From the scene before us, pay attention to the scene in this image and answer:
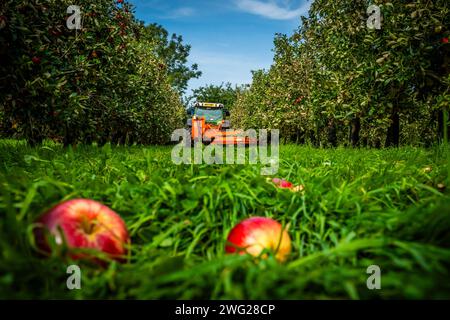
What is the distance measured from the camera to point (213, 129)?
1956cm

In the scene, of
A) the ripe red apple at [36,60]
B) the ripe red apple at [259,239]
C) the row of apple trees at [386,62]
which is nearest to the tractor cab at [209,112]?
the row of apple trees at [386,62]

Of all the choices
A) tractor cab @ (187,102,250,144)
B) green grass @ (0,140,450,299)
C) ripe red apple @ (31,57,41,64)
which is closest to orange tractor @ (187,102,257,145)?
tractor cab @ (187,102,250,144)

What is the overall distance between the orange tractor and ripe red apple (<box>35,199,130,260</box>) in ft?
39.6

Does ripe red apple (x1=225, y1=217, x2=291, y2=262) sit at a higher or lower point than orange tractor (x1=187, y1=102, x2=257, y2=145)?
lower

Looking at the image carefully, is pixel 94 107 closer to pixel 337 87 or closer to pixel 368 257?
pixel 337 87

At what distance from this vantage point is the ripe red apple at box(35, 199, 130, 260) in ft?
4.02

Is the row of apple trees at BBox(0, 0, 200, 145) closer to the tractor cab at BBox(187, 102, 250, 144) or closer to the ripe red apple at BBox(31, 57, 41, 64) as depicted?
the ripe red apple at BBox(31, 57, 41, 64)

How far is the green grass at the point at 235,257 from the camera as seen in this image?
3.46ft

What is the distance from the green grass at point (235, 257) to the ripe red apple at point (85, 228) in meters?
0.07

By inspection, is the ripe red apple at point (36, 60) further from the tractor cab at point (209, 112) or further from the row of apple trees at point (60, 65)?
the tractor cab at point (209, 112)

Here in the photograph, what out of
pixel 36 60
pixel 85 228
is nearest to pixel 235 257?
pixel 85 228

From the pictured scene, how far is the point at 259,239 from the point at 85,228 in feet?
2.38

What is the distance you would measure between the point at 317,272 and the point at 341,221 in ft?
2.38

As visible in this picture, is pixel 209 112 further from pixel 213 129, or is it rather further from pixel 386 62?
pixel 386 62
